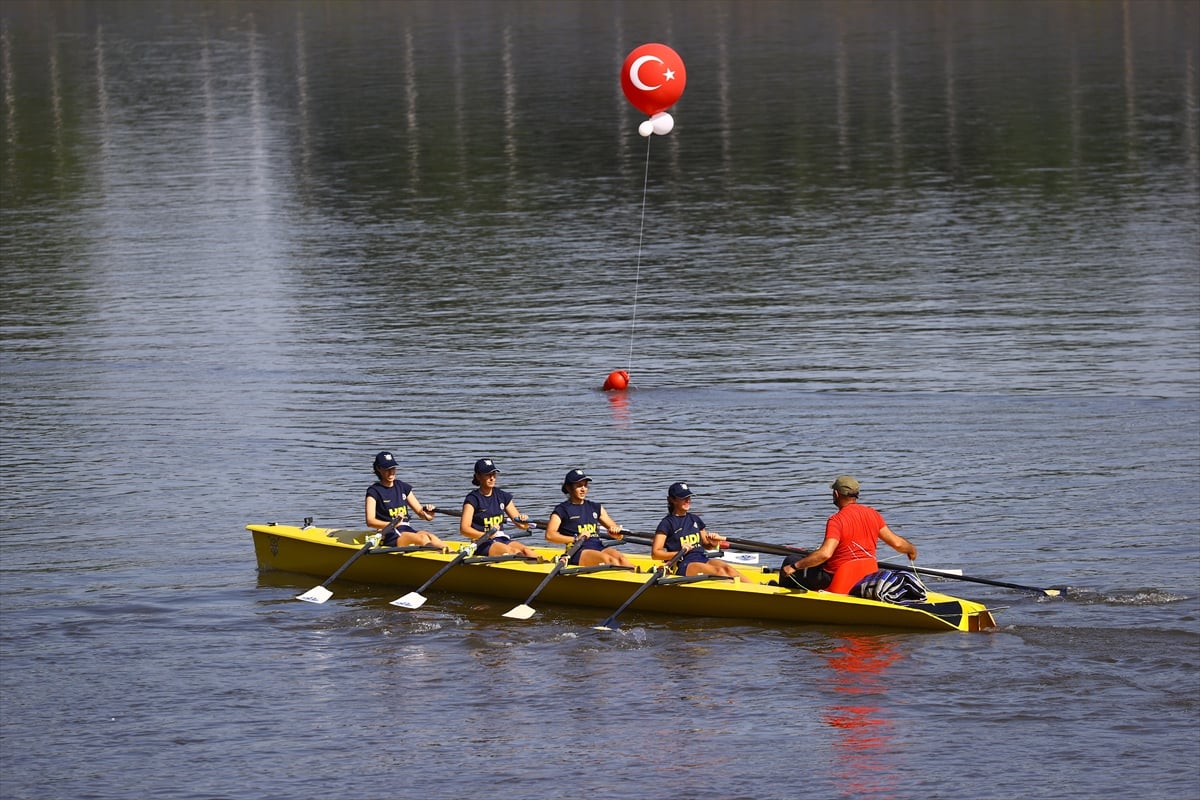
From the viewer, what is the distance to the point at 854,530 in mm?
21797

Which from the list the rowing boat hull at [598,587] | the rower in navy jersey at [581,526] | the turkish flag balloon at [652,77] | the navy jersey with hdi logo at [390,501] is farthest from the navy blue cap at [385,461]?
the turkish flag balloon at [652,77]

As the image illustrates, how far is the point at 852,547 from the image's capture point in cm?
2194

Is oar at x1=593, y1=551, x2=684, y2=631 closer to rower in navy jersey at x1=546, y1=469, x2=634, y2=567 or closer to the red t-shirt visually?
rower in navy jersey at x1=546, y1=469, x2=634, y2=567

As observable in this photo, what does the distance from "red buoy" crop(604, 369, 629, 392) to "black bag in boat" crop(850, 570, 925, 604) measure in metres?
13.5

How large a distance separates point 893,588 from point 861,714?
2534mm

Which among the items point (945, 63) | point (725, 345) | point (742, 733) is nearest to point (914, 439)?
point (725, 345)

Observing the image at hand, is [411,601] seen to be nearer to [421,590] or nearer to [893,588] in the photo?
[421,590]

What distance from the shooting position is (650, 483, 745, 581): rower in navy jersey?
23.0 meters

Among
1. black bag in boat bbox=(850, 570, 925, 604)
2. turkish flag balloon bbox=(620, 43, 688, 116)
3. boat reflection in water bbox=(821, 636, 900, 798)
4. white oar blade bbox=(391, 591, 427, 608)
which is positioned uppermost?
turkish flag balloon bbox=(620, 43, 688, 116)

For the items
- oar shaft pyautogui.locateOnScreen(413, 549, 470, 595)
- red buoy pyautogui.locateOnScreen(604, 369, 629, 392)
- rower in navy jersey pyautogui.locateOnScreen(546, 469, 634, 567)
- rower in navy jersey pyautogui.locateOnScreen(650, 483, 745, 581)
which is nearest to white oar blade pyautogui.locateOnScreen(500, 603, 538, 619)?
rower in navy jersey pyautogui.locateOnScreen(546, 469, 634, 567)

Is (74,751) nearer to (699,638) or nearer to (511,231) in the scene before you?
(699,638)

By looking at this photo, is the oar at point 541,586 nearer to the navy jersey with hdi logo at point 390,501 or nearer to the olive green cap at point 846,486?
the navy jersey with hdi logo at point 390,501

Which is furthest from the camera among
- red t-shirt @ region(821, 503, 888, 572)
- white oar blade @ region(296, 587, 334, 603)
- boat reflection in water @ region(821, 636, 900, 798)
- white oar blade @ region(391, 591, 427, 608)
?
white oar blade @ region(296, 587, 334, 603)

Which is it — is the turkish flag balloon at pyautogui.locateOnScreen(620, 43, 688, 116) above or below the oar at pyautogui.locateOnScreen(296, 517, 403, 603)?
above
